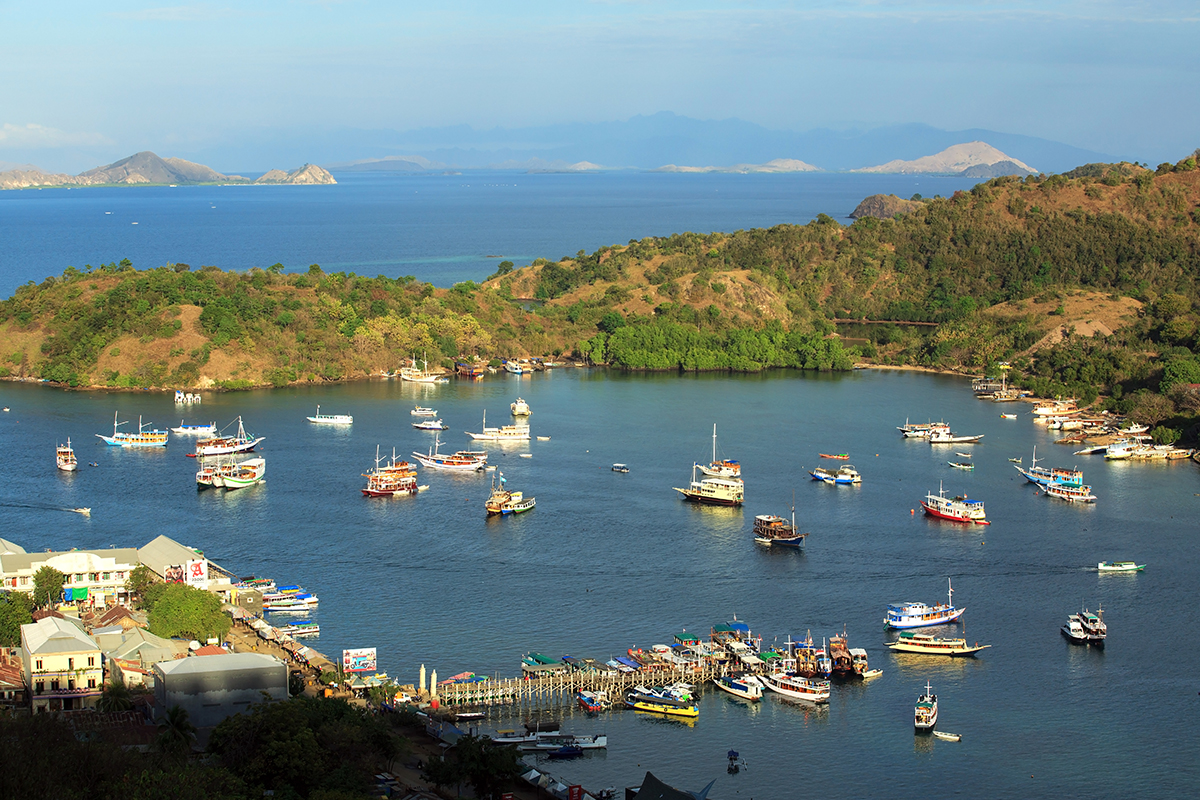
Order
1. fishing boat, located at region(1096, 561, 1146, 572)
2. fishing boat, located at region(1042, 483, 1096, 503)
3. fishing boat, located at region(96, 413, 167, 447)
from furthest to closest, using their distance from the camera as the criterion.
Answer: fishing boat, located at region(96, 413, 167, 447) → fishing boat, located at region(1042, 483, 1096, 503) → fishing boat, located at region(1096, 561, 1146, 572)

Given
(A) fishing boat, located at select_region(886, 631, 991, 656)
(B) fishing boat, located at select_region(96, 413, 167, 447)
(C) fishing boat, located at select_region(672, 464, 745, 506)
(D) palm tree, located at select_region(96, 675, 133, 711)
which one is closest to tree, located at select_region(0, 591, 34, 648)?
(D) palm tree, located at select_region(96, 675, 133, 711)

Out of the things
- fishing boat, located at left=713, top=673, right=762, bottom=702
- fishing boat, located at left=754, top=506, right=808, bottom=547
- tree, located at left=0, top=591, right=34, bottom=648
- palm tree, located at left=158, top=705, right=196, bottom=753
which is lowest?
fishing boat, located at left=713, top=673, right=762, bottom=702

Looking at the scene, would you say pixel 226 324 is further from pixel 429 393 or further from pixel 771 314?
pixel 771 314

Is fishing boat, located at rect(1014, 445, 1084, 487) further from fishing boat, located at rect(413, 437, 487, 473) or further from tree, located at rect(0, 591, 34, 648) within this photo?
tree, located at rect(0, 591, 34, 648)

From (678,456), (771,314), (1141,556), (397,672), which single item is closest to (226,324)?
(678,456)

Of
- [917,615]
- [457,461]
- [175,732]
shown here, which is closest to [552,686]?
[175,732]

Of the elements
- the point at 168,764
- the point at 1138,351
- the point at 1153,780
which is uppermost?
the point at 1138,351

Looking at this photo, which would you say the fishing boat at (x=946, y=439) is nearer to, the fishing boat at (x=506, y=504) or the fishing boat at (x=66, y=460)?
the fishing boat at (x=506, y=504)

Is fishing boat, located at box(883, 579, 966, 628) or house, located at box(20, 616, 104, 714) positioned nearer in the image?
house, located at box(20, 616, 104, 714)
